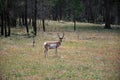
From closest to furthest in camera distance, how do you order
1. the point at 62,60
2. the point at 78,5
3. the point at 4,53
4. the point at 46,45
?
the point at 62,60
the point at 46,45
the point at 4,53
the point at 78,5

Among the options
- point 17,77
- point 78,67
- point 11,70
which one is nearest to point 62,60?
point 78,67

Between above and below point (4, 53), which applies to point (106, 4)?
above

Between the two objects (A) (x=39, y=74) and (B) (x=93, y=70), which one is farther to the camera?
(B) (x=93, y=70)

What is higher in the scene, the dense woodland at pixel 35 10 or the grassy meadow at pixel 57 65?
the dense woodland at pixel 35 10

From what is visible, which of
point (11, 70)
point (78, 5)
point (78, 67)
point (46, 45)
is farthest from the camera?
point (78, 5)

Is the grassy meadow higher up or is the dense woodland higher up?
the dense woodland

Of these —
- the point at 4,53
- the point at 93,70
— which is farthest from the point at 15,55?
the point at 93,70

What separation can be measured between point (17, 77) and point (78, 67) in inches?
163

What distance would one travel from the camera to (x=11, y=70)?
56.0 ft

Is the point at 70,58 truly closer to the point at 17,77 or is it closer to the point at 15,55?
the point at 15,55

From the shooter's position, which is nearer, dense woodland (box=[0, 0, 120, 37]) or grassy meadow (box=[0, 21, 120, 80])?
grassy meadow (box=[0, 21, 120, 80])

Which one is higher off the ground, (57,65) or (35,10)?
(35,10)

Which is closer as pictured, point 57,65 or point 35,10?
point 57,65

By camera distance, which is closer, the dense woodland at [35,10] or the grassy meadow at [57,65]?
the grassy meadow at [57,65]
